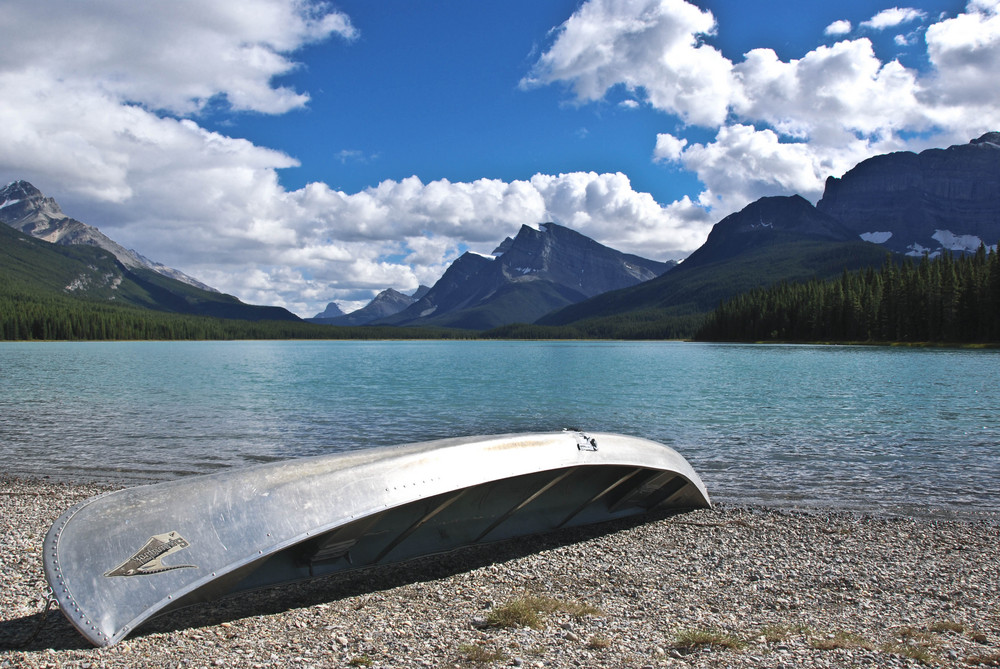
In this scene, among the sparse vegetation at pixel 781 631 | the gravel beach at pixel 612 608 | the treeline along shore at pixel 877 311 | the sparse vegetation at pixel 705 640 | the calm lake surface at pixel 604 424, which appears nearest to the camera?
the gravel beach at pixel 612 608

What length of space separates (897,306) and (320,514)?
374 ft

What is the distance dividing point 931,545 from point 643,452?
190 inches

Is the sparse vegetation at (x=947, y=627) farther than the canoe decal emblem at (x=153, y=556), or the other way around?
the sparse vegetation at (x=947, y=627)

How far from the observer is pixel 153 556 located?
6.43 meters

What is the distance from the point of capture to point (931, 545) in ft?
32.9

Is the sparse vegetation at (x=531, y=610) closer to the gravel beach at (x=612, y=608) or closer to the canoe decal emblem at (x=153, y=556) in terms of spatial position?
the gravel beach at (x=612, y=608)

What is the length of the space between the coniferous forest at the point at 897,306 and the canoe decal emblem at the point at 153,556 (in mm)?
104540

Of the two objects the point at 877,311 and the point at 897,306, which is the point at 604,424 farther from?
the point at 877,311

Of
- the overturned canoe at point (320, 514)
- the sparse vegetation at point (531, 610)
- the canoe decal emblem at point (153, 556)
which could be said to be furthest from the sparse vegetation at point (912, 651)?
the canoe decal emblem at point (153, 556)

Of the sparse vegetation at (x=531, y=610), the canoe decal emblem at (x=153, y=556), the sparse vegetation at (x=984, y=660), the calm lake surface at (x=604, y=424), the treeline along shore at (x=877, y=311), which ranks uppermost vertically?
the treeline along shore at (x=877, y=311)

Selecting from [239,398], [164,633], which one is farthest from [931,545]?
[239,398]

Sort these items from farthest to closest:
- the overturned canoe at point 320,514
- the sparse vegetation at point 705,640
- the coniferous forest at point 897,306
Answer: the coniferous forest at point 897,306
the overturned canoe at point 320,514
the sparse vegetation at point 705,640

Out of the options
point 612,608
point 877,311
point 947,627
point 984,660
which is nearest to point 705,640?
point 612,608

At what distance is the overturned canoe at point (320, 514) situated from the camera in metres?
6.23
